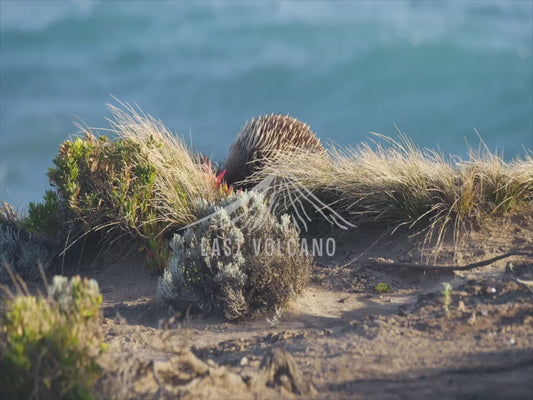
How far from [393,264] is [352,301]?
2.42 feet

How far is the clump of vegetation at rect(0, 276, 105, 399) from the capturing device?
3592mm

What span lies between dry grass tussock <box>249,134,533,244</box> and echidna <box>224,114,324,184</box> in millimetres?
1507

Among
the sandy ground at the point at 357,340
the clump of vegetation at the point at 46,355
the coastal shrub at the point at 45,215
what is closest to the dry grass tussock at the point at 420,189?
the sandy ground at the point at 357,340

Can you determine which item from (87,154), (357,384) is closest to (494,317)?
(357,384)

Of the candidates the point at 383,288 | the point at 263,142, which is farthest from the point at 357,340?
the point at 263,142

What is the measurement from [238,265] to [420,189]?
8.39 feet

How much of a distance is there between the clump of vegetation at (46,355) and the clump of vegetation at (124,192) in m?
3.07

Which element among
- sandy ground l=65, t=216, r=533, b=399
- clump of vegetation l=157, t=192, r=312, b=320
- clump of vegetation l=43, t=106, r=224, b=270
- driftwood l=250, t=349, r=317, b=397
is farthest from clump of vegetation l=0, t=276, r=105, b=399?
clump of vegetation l=43, t=106, r=224, b=270

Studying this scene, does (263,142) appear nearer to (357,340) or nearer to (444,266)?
(444,266)

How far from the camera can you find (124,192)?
7.04 m

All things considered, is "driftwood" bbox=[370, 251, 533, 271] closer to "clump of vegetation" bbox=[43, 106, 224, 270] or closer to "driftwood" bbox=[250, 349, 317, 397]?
"clump of vegetation" bbox=[43, 106, 224, 270]

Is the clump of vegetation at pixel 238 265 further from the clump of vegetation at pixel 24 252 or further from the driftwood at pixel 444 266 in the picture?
the clump of vegetation at pixel 24 252

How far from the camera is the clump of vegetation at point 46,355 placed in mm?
3592

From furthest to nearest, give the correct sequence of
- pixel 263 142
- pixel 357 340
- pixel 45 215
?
1. pixel 263 142
2. pixel 45 215
3. pixel 357 340
